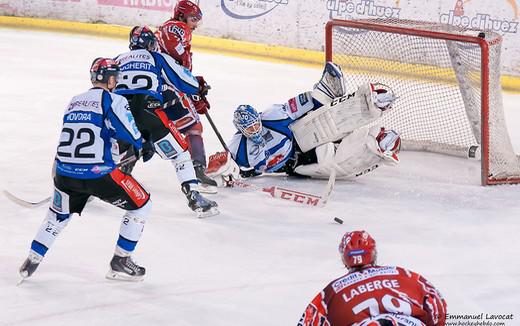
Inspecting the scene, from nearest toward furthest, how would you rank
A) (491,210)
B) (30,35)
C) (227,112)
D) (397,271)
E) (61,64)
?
(397,271), (491,210), (227,112), (61,64), (30,35)

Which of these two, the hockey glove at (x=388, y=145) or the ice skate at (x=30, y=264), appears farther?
the hockey glove at (x=388, y=145)

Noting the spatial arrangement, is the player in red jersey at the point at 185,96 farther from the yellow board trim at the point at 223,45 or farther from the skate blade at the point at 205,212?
the yellow board trim at the point at 223,45

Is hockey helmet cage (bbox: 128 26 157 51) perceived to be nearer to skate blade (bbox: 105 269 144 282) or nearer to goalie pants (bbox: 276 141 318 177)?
goalie pants (bbox: 276 141 318 177)

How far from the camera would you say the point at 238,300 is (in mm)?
4434

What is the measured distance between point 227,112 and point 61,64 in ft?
7.61

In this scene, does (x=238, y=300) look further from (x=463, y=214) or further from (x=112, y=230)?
(x=463, y=214)

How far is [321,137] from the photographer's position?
6.20 m

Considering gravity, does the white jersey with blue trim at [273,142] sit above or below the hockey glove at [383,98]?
below

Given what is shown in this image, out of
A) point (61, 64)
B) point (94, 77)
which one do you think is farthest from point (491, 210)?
point (61, 64)

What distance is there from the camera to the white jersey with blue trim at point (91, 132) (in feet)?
14.2

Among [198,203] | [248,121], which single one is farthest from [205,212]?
[248,121]

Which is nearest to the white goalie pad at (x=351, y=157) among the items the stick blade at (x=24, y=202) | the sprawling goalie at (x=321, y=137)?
the sprawling goalie at (x=321, y=137)

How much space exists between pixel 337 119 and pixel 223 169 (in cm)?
73

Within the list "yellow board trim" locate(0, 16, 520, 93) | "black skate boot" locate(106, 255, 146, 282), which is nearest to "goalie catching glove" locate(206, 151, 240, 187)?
"black skate boot" locate(106, 255, 146, 282)
